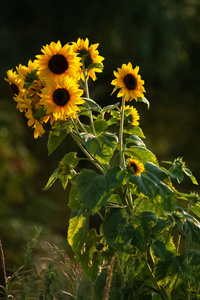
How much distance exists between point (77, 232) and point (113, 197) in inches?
7.1

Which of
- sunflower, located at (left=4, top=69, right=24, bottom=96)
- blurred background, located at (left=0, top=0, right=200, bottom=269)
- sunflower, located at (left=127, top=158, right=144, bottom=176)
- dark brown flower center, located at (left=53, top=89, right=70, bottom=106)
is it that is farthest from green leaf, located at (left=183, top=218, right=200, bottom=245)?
blurred background, located at (left=0, top=0, right=200, bottom=269)

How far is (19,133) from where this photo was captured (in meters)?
5.20

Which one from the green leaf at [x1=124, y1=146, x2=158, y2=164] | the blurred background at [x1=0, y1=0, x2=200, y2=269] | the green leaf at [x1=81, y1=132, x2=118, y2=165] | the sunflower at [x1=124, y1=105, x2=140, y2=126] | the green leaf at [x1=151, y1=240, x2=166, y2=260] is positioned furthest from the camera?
the blurred background at [x1=0, y1=0, x2=200, y2=269]

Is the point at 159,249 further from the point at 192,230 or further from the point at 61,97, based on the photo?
the point at 61,97

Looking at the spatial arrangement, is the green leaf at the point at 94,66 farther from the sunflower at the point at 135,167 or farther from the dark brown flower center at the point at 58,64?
the sunflower at the point at 135,167

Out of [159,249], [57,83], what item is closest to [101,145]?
[57,83]

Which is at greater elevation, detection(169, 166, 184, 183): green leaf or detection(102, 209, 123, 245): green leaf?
detection(169, 166, 184, 183): green leaf

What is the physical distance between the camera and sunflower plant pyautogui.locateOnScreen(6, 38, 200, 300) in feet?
5.78

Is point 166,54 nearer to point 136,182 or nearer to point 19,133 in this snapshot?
point 19,133

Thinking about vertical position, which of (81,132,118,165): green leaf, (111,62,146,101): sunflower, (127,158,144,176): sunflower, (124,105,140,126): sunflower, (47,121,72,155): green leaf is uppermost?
(111,62,146,101): sunflower

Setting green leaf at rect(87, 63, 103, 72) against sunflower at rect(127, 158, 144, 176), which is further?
green leaf at rect(87, 63, 103, 72)

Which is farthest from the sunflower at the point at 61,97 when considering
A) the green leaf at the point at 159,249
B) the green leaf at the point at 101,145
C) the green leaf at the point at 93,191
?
the green leaf at the point at 159,249

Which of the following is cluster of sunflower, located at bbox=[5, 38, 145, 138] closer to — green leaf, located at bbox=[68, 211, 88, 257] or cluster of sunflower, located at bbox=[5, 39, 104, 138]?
cluster of sunflower, located at bbox=[5, 39, 104, 138]

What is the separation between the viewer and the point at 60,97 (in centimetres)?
184
